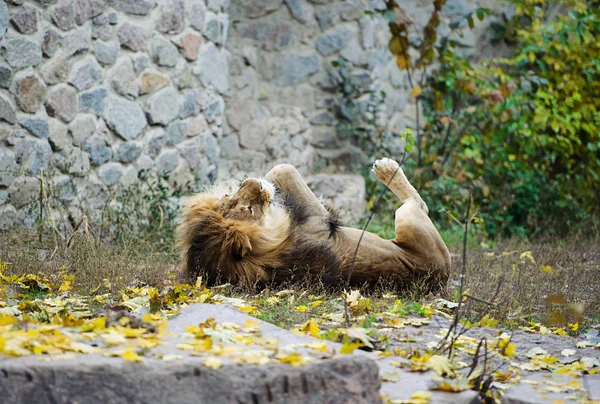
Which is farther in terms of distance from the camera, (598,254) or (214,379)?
(598,254)

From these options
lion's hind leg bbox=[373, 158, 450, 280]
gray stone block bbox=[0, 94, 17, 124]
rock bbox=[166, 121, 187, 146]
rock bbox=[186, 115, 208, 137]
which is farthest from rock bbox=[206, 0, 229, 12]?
lion's hind leg bbox=[373, 158, 450, 280]

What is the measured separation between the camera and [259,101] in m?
9.05

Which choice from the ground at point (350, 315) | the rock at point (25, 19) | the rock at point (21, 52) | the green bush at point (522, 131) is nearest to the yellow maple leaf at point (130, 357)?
the ground at point (350, 315)

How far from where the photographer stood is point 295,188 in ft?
16.0

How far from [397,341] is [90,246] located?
2.42 m

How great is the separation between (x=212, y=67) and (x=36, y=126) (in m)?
2.26

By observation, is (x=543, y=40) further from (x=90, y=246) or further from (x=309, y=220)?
(x=90, y=246)

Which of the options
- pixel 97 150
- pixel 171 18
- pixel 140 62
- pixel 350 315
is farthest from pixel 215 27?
pixel 350 315

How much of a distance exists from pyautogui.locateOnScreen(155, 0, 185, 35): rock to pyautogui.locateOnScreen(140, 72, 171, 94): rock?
16.2 inches

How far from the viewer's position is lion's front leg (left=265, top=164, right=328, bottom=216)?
15.7 feet

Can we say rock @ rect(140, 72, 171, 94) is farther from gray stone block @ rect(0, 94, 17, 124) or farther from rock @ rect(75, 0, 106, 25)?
gray stone block @ rect(0, 94, 17, 124)

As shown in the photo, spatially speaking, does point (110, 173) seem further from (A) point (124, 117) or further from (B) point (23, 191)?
(B) point (23, 191)

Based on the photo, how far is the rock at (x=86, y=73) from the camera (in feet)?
20.4

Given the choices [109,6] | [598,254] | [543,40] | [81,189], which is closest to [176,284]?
[81,189]
